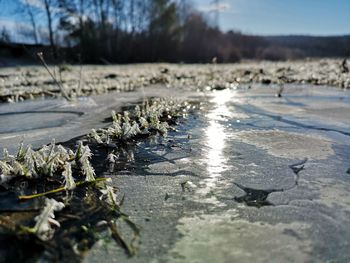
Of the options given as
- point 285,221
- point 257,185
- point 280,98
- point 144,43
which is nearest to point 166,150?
point 257,185

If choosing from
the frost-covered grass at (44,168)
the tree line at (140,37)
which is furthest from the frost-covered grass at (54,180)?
the tree line at (140,37)

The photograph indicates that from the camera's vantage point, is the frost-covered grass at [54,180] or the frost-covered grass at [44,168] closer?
the frost-covered grass at [54,180]

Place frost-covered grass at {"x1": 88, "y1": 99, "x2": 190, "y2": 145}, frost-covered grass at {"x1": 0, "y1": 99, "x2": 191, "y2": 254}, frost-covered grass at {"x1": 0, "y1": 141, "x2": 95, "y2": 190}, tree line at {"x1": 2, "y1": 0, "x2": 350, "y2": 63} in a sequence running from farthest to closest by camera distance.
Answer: tree line at {"x1": 2, "y1": 0, "x2": 350, "y2": 63} → frost-covered grass at {"x1": 88, "y1": 99, "x2": 190, "y2": 145} → frost-covered grass at {"x1": 0, "y1": 141, "x2": 95, "y2": 190} → frost-covered grass at {"x1": 0, "y1": 99, "x2": 191, "y2": 254}

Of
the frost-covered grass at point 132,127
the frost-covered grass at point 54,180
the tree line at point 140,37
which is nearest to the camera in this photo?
the frost-covered grass at point 54,180

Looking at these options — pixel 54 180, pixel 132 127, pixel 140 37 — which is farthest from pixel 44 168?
pixel 140 37

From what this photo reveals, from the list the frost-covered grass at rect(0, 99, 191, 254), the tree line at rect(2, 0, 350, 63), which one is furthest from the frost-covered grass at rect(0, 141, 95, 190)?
the tree line at rect(2, 0, 350, 63)

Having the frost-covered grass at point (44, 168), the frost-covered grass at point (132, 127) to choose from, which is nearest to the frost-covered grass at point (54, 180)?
the frost-covered grass at point (44, 168)

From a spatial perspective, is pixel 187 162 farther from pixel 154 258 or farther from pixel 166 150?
pixel 154 258

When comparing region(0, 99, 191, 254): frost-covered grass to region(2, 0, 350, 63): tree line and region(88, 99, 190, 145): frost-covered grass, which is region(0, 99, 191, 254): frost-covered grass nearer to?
region(88, 99, 190, 145): frost-covered grass

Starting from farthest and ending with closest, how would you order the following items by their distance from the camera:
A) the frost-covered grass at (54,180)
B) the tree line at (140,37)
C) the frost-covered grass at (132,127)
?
the tree line at (140,37) → the frost-covered grass at (132,127) → the frost-covered grass at (54,180)

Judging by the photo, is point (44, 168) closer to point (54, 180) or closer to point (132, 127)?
point (54, 180)

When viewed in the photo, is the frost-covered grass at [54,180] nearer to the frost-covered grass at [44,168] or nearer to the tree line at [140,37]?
the frost-covered grass at [44,168]
